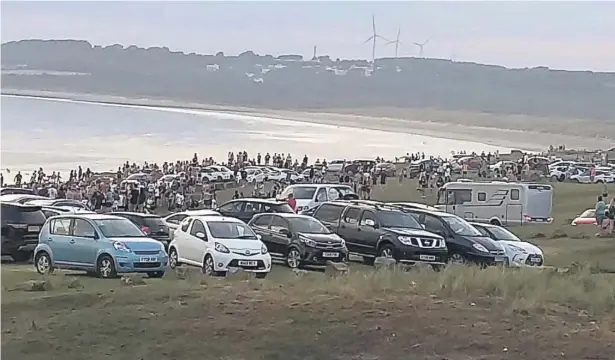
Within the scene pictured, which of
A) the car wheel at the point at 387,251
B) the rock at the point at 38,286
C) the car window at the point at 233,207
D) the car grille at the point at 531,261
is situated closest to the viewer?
the rock at the point at 38,286

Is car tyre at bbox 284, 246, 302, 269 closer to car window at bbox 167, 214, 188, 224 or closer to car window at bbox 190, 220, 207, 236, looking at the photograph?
car window at bbox 190, 220, 207, 236

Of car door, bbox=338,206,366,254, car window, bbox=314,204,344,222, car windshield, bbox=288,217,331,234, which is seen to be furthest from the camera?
car window, bbox=314,204,344,222

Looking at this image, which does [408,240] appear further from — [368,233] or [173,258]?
[173,258]

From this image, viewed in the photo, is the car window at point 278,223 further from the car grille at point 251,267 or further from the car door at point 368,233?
the car grille at point 251,267

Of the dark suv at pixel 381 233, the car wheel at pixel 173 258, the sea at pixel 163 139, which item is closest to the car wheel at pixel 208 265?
the car wheel at pixel 173 258

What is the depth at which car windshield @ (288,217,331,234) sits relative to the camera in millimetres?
24484

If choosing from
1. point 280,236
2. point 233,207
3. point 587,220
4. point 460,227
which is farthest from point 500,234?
point 587,220

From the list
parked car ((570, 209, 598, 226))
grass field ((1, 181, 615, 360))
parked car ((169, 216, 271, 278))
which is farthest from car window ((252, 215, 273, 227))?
parked car ((570, 209, 598, 226))

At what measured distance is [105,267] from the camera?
2077 centimetres

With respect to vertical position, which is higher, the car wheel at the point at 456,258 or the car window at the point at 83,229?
the car window at the point at 83,229

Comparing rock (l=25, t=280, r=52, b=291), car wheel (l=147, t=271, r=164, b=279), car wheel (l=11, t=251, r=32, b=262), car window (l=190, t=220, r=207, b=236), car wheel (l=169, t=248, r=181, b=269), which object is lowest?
car wheel (l=11, t=251, r=32, b=262)

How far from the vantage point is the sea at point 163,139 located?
83.6m

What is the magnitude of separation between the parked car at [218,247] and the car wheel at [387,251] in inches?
120

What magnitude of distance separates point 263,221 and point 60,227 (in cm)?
552
